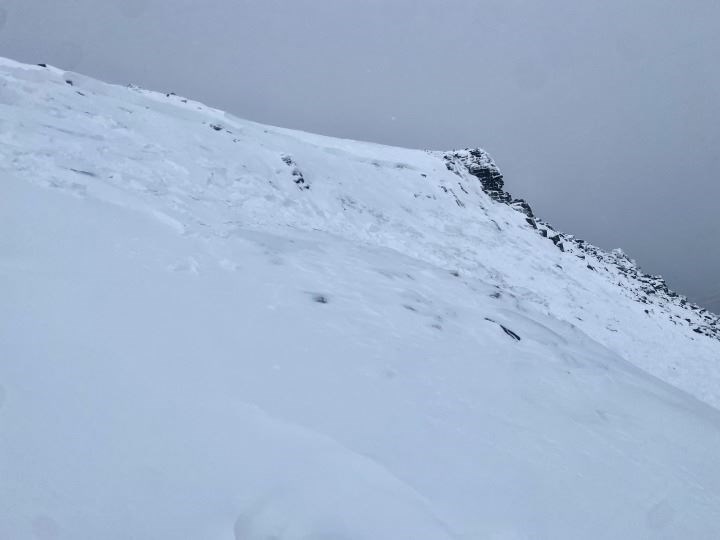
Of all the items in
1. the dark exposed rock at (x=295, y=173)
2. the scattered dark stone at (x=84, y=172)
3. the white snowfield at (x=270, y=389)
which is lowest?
the white snowfield at (x=270, y=389)

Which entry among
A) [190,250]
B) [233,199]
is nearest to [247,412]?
[190,250]

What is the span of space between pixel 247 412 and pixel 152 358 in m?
1.03

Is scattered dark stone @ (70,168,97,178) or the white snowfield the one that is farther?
scattered dark stone @ (70,168,97,178)

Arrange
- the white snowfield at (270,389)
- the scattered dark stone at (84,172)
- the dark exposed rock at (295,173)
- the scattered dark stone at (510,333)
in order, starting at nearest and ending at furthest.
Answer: the white snowfield at (270,389) < the scattered dark stone at (510,333) < the scattered dark stone at (84,172) < the dark exposed rock at (295,173)

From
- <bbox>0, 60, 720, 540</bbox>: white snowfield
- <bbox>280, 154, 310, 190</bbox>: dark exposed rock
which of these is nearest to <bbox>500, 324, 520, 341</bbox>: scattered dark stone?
<bbox>0, 60, 720, 540</bbox>: white snowfield

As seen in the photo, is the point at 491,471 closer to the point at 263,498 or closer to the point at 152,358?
the point at 263,498

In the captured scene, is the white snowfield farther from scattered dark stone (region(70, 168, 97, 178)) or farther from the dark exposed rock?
the dark exposed rock

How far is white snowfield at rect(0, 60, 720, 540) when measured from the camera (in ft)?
10.3

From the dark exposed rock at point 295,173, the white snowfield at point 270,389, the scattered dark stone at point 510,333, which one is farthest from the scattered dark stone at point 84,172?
the scattered dark stone at point 510,333

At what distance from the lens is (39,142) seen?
388 inches

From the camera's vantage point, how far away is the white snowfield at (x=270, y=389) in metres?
3.13

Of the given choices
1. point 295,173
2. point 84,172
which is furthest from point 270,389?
point 295,173

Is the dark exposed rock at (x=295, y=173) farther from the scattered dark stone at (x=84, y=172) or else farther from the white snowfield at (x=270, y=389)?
the scattered dark stone at (x=84, y=172)

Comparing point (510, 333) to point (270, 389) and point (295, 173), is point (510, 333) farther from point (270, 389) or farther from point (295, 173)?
point (295, 173)
